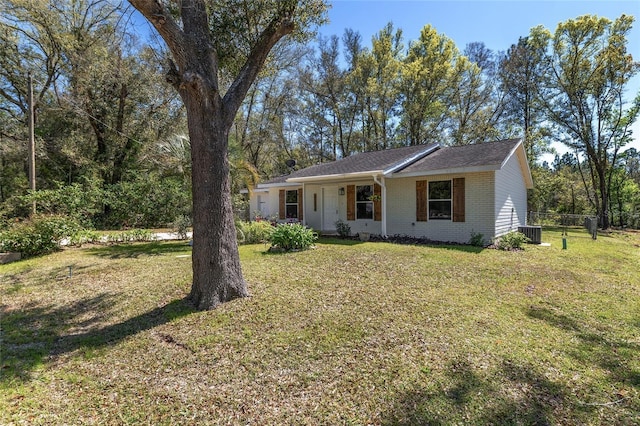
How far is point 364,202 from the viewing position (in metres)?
13.2

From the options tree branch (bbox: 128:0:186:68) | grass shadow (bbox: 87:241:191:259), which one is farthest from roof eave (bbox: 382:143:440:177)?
tree branch (bbox: 128:0:186:68)

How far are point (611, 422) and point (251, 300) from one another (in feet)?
13.8

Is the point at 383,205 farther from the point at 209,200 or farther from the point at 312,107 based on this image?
the point at 312,107

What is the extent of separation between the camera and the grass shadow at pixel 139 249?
903cm

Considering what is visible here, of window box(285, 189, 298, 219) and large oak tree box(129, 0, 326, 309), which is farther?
window box(285, 189, 298, 219)

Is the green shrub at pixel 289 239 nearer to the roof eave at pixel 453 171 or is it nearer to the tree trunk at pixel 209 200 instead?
the tree trunk at pixel 209 200

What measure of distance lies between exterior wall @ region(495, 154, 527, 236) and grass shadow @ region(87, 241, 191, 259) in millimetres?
10550

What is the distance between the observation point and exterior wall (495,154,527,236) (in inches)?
427

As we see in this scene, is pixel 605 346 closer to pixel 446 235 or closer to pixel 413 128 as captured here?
pixel 446 235

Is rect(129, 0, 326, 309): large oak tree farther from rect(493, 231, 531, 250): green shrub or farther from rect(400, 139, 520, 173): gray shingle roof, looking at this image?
A: rect(493, 231, 531, 250): green shrub

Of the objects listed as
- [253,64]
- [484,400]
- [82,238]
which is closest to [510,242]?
[484,400]

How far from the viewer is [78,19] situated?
55.5 feet

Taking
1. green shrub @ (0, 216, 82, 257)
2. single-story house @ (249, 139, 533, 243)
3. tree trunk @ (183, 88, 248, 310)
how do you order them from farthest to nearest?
single-story house @ (249, 139, 533, 243), green shrub @ (0, 216, 82, 257), tree trunk @ (183, 88, 248, 310)

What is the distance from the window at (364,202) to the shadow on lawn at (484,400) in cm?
1009
